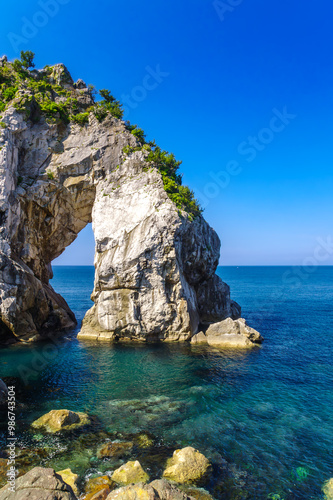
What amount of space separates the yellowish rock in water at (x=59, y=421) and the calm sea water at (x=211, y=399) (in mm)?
803

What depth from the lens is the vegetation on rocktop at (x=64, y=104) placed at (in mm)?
38156

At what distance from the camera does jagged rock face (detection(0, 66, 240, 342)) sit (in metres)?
33.0

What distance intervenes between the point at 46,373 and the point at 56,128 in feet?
105

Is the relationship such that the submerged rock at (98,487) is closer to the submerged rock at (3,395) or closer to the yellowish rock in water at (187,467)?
the yellowish rock in water at (187,467)

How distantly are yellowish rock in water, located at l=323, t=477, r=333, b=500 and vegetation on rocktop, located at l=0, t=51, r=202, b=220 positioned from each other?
28.1 meters

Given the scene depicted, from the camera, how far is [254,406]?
733 inches

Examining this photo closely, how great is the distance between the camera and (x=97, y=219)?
1431 inches

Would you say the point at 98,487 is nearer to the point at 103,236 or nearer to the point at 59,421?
the point at 59,421

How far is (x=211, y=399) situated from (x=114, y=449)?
7.84 metres

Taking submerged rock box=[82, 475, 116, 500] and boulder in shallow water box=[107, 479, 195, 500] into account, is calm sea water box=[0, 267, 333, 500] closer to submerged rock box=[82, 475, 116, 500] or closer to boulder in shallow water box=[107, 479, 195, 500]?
submerged rock box=[82, 475, 116, 500]

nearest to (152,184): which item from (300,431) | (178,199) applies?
(178,199)

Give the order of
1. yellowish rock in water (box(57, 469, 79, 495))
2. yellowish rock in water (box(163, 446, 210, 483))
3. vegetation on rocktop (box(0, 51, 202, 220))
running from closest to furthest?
yellowish rock in water (box(57, 469, 79, 495)) → yellowish rock in water (box(163, 446, 210, 483)) → vegetation on rocktop (box(0, 51, 202, 220))

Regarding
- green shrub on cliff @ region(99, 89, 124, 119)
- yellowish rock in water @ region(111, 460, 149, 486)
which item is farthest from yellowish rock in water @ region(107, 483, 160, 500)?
green shrub on cliff @ region(99, 89, 124, 119)

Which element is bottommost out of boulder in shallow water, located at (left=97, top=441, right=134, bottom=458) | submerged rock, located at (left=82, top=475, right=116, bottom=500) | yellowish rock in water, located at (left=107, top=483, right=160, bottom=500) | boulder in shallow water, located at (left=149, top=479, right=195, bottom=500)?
boulder in shallow water, located at (left=97, top=441, right=134, bottom=458)
